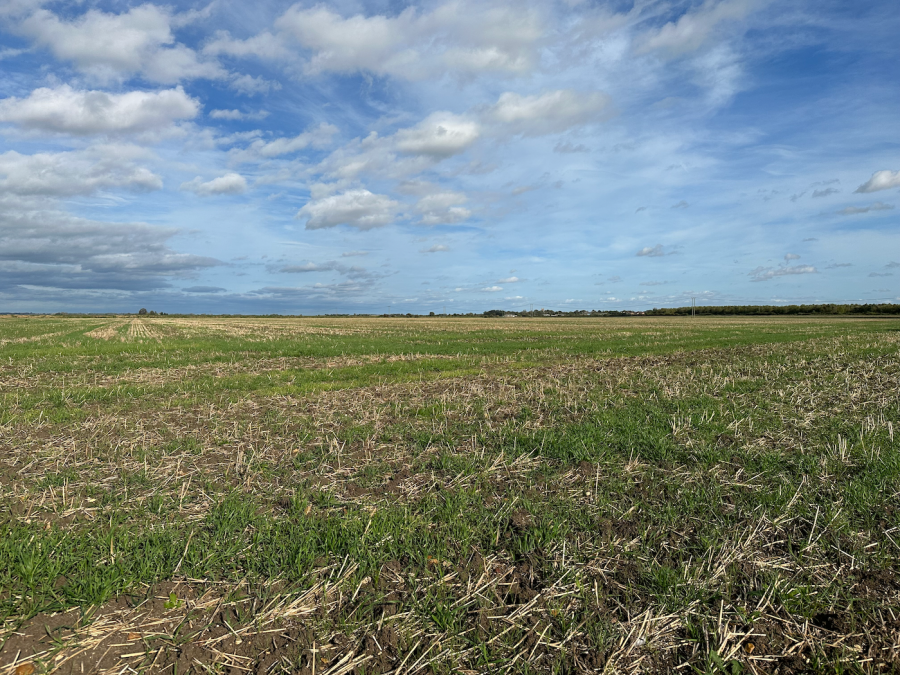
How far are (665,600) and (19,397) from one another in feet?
55.2

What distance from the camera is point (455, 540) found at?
5070mm

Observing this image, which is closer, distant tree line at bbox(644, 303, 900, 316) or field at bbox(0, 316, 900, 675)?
field at bbox(0, 316, 900, 675)

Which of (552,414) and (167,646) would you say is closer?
(167,646)

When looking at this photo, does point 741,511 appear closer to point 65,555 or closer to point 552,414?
point 552,414

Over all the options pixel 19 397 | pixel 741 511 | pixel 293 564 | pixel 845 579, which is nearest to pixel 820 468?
pixel 741 511

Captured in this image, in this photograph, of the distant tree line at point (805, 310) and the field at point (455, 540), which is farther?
the distant tree line at point (805, 310)

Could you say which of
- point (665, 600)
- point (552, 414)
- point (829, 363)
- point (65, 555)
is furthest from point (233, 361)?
point (829, 363)

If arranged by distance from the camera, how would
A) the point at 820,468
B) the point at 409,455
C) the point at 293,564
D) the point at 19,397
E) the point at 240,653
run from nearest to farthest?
the point at 240,653, the point at 293,564, the point at 820,468, the point at 409,455, the point at 19,397

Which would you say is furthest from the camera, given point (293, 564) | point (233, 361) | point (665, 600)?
point (233, 361)

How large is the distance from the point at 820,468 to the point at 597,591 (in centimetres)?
497

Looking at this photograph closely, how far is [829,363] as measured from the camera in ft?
63.7

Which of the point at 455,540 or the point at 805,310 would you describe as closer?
the point at 455,540

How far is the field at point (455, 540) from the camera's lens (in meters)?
3.64

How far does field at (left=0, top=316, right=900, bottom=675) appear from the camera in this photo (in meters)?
3.64
